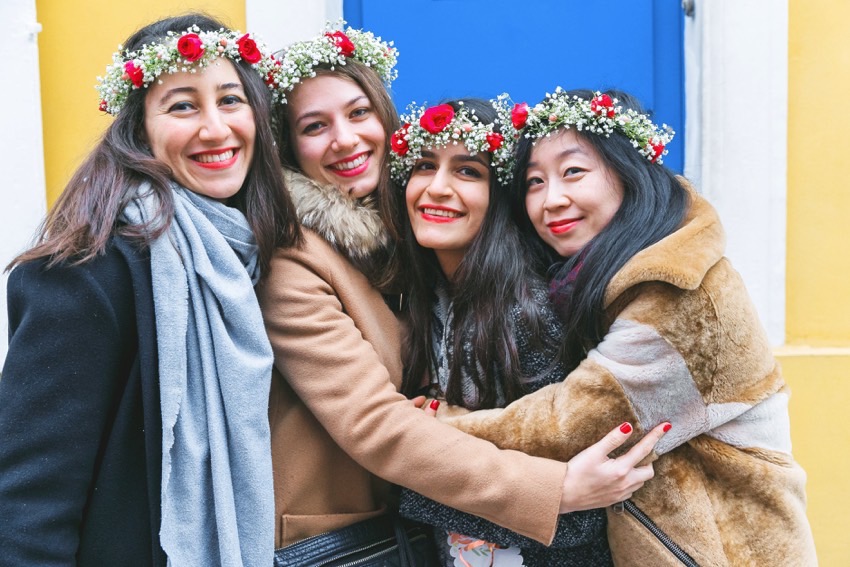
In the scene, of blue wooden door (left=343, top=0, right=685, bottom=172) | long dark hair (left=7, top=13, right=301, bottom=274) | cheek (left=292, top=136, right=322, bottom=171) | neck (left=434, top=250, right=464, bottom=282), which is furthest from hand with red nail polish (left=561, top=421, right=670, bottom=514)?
blue wooden door (left=343, top=0, right=685, bottom=172)

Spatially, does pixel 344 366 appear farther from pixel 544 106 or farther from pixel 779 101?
pixel 779 101

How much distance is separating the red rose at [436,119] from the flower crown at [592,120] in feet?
0.69

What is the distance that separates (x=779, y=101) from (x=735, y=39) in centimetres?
31

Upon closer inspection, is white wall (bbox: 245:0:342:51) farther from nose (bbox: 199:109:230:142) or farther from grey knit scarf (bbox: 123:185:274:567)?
grey knit scarf (bbox: 123:185:274:567)

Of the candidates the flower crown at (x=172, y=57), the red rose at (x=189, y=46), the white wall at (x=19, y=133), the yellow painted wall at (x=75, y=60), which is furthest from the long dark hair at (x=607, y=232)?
the white wall at (x=19, y=133)

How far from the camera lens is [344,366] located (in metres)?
2.13

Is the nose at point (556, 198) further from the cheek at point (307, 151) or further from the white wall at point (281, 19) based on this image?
the white wall at point (281, 19)

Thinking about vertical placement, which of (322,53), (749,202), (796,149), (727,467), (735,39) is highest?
(735,39)

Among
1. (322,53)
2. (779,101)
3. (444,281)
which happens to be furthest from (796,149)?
(322,53)

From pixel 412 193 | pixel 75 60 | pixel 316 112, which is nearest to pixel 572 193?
pixel 412 193

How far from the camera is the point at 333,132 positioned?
2557mm

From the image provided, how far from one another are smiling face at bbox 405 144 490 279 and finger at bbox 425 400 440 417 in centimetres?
48

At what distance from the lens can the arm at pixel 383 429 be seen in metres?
2.08

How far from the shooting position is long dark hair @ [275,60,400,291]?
102 inches
